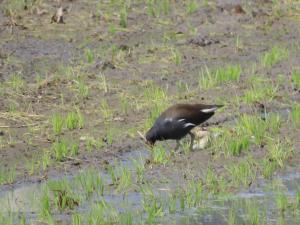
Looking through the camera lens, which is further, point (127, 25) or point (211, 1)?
point (211, 1)

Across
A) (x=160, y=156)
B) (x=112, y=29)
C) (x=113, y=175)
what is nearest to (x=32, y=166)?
(x=113, y=175)

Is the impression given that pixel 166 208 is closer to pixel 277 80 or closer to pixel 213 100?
pixel 213 100

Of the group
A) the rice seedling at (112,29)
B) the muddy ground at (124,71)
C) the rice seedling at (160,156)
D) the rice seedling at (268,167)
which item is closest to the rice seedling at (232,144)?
the muddy ground at (124,71)

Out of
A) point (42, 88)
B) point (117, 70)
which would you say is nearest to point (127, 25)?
point (117, 70)

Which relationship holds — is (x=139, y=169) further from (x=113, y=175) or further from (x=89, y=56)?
(x=89, y=56)

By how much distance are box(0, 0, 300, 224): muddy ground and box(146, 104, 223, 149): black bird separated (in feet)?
0.75

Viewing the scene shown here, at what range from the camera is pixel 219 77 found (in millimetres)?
10750

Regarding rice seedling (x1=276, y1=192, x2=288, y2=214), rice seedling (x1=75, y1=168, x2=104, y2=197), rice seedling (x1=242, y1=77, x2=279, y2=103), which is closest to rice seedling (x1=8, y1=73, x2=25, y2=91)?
rice seedling (x1=242, y1=77, x2=279, y2=103)

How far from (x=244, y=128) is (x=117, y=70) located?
106 inches

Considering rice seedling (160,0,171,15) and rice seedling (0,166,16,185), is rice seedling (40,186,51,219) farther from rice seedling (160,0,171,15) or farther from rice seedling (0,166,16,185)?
rice seedling (160,0,171,15)

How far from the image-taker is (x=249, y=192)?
7.53 meters

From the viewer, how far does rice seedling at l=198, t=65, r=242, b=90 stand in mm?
10578

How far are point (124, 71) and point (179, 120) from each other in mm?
2707

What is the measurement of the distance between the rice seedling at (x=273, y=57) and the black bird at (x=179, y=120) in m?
2.93
